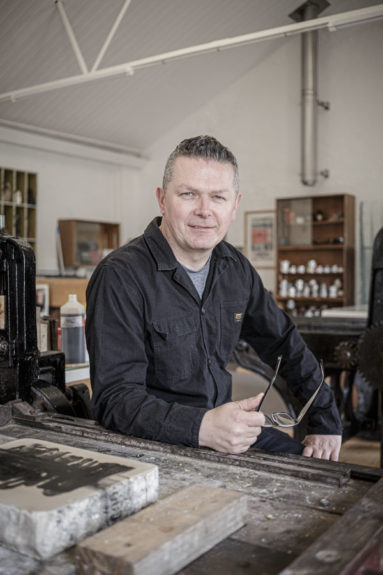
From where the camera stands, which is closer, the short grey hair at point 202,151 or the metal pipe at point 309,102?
the short grey hair at point 202,151

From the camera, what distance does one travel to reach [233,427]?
1.29m

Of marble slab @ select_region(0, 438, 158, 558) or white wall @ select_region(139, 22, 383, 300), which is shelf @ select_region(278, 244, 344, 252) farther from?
marble slab @ select_region(0, 438, 158, 558)

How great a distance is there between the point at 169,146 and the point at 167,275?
8.74 meters

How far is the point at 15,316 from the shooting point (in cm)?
166

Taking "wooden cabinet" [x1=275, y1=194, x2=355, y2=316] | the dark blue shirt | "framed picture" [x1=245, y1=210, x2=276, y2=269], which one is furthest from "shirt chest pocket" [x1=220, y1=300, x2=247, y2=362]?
"framed picture" [x1=245, y1=210, x2=276, y2=269]

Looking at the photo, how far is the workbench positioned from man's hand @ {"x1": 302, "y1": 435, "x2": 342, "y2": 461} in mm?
649

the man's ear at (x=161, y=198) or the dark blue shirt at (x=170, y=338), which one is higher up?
the man's ear at (x=161, y=198)

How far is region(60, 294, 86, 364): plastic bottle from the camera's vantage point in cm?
259

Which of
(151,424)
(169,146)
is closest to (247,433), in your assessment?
(151,424)

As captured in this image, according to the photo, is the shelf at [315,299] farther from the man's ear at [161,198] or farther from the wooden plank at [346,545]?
the wooden plank at [346,545]

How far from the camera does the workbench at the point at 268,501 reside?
0.81 metres

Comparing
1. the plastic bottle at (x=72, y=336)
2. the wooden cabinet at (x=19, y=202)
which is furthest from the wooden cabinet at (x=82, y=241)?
the plastic bottle at (x=72, y=336)

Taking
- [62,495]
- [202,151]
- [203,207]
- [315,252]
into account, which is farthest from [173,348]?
[315,252]

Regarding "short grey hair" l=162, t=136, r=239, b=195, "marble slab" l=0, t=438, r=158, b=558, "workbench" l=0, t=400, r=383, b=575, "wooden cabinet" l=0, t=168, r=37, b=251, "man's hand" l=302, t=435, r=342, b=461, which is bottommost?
"man's hand" l=302, t=435, r=342, b=461
